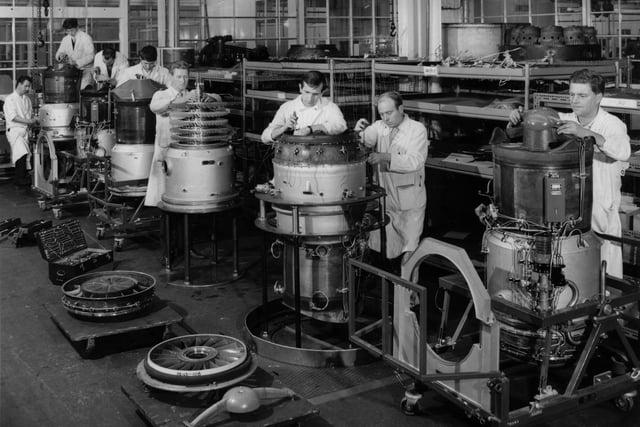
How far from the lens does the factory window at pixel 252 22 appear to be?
491 inches

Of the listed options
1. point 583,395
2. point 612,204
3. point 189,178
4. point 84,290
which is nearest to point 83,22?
point 189,178

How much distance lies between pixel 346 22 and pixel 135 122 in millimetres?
5008

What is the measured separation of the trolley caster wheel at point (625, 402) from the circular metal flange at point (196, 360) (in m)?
1.88

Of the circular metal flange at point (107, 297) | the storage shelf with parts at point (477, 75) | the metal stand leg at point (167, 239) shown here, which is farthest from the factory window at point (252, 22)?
the circular metal flange at point (107, 297)

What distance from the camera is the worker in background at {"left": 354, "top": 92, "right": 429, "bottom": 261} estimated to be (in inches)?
216

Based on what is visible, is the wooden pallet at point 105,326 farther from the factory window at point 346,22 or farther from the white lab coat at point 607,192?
the factory window at point 346,22

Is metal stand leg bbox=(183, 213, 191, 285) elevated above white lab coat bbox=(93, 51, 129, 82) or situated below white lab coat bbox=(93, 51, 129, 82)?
below

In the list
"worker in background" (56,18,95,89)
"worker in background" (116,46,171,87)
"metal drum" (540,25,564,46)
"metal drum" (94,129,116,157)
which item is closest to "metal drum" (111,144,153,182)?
"worker in background" (116,46,171,87)

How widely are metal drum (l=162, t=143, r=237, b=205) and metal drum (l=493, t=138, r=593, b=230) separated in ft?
9.43

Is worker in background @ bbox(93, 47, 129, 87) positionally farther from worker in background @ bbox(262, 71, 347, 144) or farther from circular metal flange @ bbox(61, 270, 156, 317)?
circular metal flange @ bbox(61, 270, 156, 317)

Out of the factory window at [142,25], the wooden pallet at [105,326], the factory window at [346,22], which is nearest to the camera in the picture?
the wooden pallet at [105,326]

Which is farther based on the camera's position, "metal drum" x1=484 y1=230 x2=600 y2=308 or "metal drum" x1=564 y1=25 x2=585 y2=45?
"metal drum" x1=564 y1=25 x2=585 y2=45

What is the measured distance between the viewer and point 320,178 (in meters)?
4.80

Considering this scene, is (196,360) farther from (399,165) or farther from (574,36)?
(574,36)
